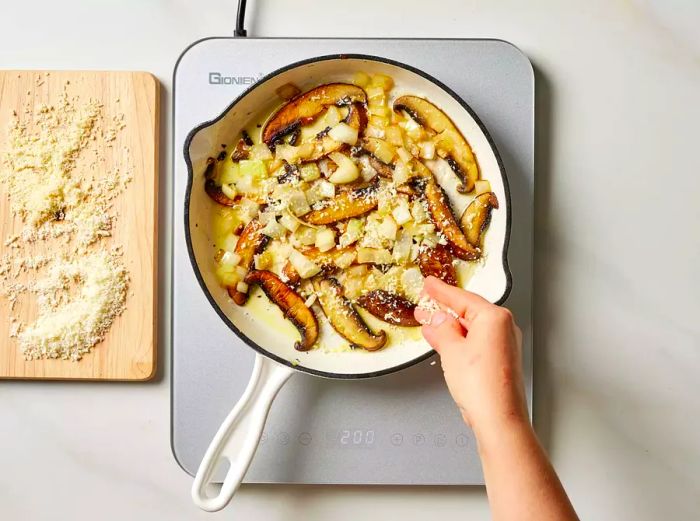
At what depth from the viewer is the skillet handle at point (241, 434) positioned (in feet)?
3.54

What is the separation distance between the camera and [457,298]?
38.7 inches

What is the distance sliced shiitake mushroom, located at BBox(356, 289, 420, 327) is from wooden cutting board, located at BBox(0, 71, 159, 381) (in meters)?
0.39

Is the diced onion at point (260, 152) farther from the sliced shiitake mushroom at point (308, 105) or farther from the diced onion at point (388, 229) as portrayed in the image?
the diced onion at point (388, 229)

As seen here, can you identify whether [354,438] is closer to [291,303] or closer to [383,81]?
[291,303]

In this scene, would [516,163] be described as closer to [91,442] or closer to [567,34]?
[567,34]

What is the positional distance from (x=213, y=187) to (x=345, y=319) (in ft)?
1.03

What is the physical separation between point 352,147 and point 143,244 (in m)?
0.41

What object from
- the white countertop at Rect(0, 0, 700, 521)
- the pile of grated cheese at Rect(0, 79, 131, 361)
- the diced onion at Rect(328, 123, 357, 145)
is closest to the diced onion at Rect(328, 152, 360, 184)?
the diced onion at Rect(328, 123, 357, 145)

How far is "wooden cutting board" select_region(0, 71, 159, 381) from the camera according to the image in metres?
1.21

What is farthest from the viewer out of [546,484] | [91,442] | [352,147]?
[91,442]

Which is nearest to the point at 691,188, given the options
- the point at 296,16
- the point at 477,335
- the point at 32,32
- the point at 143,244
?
the point at 477,335

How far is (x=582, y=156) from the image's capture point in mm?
1249

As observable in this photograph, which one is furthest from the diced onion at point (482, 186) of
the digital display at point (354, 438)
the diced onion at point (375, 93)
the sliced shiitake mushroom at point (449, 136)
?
the digital display at point (354, 438)

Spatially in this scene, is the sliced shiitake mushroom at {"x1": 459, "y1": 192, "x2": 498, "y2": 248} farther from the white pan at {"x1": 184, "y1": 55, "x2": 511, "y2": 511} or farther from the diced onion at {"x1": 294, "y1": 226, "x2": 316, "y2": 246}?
the diced onion at {"x1": 294, "y1": 226, "x2": 316, "y2": 246}
